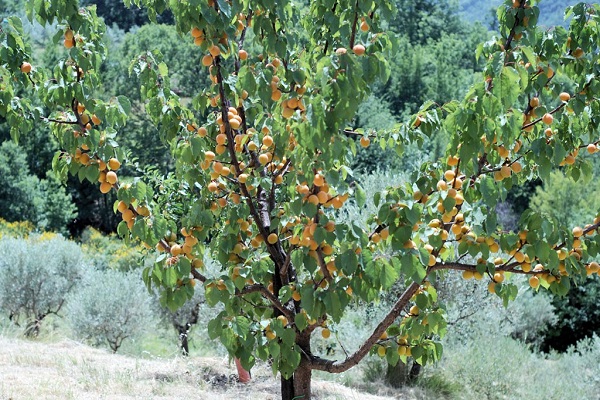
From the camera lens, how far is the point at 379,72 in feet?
6.70

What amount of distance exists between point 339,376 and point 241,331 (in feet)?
15.7

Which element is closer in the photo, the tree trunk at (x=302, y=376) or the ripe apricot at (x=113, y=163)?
the ripe apricot at (x=113, y=163)

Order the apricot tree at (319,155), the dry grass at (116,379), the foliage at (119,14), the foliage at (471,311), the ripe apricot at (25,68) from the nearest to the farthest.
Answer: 1. the apricot tree at (319,155)
2. the ripe apricot at (25,68)
3. the dry grass at (116,379)
4. the foliage at (471,311)
5. the foliage at (119,14)

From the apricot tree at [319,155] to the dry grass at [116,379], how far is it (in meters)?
2.08

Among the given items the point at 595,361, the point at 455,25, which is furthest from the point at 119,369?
the point at 455,25

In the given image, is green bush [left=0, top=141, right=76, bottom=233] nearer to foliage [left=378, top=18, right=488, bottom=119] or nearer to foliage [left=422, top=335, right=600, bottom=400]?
foliage [left=378, top=18, right=488, bottom=119]

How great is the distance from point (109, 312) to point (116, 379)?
285 centimetres

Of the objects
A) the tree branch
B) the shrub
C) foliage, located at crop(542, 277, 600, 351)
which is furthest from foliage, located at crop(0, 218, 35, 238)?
the tree branch

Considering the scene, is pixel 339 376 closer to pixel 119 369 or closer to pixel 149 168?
pixel 119 369

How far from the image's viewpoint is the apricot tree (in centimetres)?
203

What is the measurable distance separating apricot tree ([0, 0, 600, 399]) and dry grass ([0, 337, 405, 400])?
2.08 metres

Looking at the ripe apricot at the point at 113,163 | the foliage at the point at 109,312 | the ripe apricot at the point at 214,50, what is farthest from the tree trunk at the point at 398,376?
the ripe apricot at the point at 214,50

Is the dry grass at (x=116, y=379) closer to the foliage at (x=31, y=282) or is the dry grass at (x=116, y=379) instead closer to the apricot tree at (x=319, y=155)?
the foliage at (x=31, y=282)

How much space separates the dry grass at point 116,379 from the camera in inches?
171
